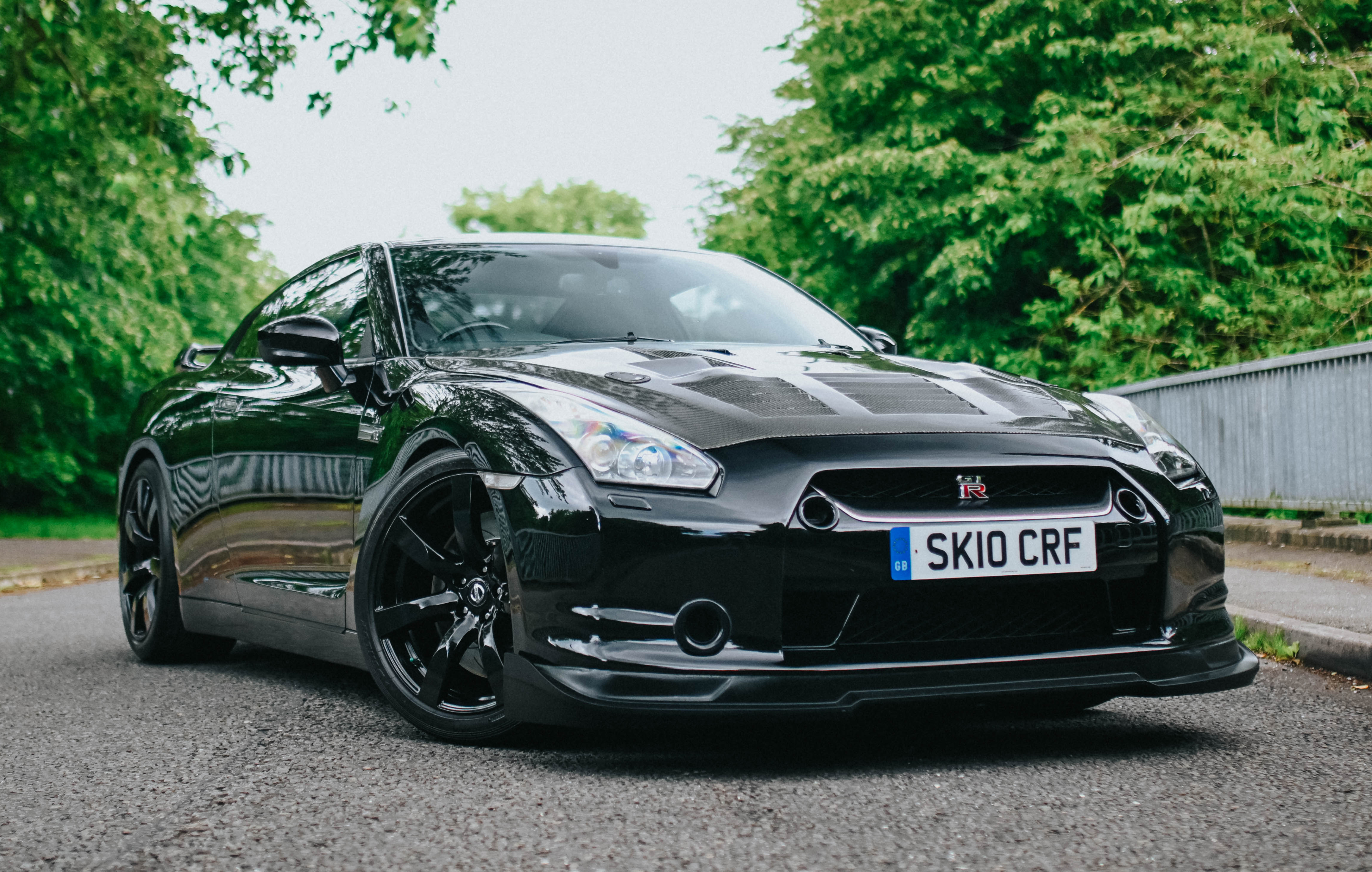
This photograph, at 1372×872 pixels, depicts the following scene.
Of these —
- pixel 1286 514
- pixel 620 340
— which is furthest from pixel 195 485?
pixel 1286 514

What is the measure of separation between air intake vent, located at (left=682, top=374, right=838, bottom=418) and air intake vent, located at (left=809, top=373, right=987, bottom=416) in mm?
117

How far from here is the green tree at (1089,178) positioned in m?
18.3

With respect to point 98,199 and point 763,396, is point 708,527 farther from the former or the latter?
point 98,199

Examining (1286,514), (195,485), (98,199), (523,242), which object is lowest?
(1286,514)

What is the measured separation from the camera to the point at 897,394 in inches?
152

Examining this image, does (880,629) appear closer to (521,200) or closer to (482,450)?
(482,450)

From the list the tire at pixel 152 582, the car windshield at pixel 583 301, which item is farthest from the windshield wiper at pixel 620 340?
the tire at pixel 152 582

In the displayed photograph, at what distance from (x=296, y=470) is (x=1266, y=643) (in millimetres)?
3704

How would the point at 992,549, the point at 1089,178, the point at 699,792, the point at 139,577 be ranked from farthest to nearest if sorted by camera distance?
the point at 1089,178 < the point at 139,577 < the point at 992,549 < the point at 699,792

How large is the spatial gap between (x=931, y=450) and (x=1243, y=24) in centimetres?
1859

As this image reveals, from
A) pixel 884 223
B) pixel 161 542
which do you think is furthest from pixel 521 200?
pixel 161 542

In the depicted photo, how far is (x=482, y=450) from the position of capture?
12.3 ft

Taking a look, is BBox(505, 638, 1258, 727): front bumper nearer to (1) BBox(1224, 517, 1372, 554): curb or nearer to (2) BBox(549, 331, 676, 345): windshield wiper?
(2) BBox(549, 331, 676, 345): windshield wiper

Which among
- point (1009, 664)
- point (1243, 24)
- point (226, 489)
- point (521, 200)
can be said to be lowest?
point (1009, 664)
